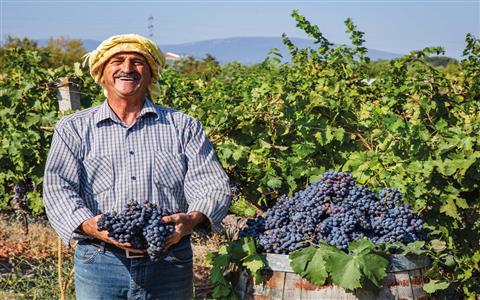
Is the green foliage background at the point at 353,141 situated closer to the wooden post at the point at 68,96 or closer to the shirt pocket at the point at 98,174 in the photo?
the wooden post at the point at 68,96

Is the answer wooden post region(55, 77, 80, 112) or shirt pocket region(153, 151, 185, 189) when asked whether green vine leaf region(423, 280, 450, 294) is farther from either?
wooden post region(55, 77, 80, 112)

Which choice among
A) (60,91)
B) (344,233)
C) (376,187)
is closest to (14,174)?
(60,91)

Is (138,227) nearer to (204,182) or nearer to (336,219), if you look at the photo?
(204,182)

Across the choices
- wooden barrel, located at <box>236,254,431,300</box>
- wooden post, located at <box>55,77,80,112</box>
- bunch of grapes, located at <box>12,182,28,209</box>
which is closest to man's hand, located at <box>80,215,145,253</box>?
wooden barrel, located at <box>236,254,431,300</box>

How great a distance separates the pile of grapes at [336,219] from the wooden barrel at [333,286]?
10cm

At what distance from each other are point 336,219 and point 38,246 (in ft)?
13.0

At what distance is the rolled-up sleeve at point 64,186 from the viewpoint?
2684mm

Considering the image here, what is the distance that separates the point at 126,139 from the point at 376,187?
1409 mm

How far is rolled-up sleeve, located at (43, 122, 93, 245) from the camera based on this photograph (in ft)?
8.80

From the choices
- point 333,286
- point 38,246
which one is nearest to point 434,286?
point 333,286

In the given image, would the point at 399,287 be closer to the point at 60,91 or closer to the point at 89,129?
the point at 89,129

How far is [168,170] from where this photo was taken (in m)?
2.83

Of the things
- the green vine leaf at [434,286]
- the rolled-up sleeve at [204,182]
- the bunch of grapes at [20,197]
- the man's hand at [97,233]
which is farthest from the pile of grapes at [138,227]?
the bunch of grapes at [20,197]

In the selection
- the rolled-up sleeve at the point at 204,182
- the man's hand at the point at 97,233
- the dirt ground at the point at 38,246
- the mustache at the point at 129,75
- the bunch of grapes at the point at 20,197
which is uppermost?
the mustache at the point at 129,75
